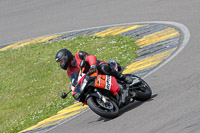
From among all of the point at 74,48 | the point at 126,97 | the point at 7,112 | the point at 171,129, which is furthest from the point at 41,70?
the point at 171,129

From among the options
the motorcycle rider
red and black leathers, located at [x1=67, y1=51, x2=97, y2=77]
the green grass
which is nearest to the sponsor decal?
the motorcycle rider

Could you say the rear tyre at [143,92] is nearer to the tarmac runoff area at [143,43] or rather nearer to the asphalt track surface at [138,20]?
the asphalt track surface at [138,20]

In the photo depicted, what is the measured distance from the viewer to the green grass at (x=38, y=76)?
11.1 meters

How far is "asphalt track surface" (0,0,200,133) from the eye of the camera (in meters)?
7.16

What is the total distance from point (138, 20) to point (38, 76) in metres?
4.09

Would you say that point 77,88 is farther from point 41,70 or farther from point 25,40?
point 25,40

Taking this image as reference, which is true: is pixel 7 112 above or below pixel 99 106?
below

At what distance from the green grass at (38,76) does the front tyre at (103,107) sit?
2.88m

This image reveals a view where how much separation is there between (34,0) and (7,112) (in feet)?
31.2

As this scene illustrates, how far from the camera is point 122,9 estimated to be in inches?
660

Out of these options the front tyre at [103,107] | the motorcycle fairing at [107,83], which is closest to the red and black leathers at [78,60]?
the motorcycle fairing at [107,83]

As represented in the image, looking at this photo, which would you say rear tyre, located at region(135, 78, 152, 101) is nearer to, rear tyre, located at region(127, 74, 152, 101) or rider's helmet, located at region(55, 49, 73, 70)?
rear tyre, located at region(127, 74, 152, 101)

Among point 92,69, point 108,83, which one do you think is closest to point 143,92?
point 108,83

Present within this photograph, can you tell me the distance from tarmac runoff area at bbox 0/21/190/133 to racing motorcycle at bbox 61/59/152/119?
2.76 ft
